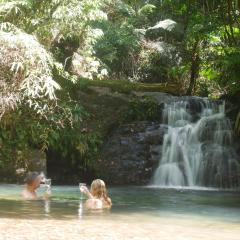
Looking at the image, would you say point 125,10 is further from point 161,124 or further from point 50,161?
point 50,161

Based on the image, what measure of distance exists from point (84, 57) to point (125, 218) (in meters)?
12.9

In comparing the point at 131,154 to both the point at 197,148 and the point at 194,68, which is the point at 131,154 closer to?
the point at 197,148

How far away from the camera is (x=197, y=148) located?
16.2 m

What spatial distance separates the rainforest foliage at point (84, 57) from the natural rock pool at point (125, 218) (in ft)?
9.46

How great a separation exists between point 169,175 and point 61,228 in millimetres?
9503

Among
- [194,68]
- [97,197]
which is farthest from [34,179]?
[194,68]

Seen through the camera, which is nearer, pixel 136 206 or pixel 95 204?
pixel 95 204

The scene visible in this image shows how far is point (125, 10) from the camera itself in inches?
977

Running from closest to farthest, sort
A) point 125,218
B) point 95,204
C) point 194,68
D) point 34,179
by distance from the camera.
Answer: point 125,218 < point 95,204 < point 34,179 < point 194,68

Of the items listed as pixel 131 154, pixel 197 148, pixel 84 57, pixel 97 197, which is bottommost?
pixel 97 197

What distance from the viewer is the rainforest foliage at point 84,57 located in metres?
11.8

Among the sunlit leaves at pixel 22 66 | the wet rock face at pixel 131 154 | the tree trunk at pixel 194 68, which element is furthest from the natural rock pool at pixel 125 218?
the tree trunk at pixel 194 68

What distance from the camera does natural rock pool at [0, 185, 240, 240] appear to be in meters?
6.09

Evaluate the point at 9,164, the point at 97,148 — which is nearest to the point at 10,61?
the point at 9,164
